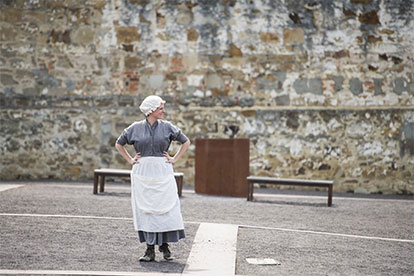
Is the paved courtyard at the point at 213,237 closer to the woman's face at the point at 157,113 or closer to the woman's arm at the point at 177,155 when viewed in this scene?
the woman's arm at the point at 177,155

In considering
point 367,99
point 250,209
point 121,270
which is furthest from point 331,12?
point 121,270

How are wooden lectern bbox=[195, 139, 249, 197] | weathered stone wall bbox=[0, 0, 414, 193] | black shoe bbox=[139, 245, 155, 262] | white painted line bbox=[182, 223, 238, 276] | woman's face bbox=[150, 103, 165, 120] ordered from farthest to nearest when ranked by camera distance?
1. weathered stone wall bbox=[0, 0, 414, 193]
2. wooden lectern bbox=[195, 139, 249, 197]
3. woman's face bbox=[150, 103, 165, 120]
4. black shoe bbox=[139, 245, 155, 262]
5. white painted line bbox=[182, 223, 238, 276]

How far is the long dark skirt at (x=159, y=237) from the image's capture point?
16.8 feet

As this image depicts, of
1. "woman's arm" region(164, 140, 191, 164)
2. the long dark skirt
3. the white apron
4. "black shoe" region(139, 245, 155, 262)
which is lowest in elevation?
"black shoe" region(139, 245, 155, 262)

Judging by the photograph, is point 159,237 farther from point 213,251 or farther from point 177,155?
point 177,155

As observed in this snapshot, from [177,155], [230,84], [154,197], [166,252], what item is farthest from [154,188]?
[230,84]

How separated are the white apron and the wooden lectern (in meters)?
5.87

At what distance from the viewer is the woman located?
5.16 m

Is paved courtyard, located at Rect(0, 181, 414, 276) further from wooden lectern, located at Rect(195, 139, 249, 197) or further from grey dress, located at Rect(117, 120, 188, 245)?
wooden lectern, located at Rect(195, 139, 249, 197)

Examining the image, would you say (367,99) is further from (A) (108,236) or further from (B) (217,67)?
(A) (108,236)

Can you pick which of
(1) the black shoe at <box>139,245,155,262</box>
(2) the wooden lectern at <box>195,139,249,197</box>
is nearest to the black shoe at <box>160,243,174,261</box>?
(1) the black shoe at <box>139,245,155,262</box>

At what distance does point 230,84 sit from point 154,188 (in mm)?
8014

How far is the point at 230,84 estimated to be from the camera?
1300cm

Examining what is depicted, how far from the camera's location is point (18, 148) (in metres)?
13.1
